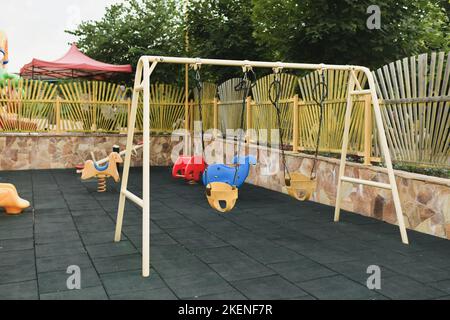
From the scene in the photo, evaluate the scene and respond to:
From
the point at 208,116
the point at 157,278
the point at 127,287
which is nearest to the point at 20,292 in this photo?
the point at 127,287

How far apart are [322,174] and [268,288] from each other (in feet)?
14.0

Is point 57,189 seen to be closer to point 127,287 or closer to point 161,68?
point 127,287

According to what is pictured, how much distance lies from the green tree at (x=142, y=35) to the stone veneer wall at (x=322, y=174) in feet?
11.1

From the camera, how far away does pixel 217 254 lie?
471 cm

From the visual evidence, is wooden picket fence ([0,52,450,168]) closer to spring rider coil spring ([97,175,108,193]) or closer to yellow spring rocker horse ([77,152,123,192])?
yellow spring rocker horse ([77,152,123,192])

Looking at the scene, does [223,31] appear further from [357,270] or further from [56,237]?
[357,270]

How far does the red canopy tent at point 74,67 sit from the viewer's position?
14.4 meters

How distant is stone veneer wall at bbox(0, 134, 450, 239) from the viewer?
18.1 ft

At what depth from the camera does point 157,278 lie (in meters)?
3.96

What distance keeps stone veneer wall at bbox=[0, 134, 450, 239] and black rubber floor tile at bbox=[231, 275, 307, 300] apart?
2.55 meters

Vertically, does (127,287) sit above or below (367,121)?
below

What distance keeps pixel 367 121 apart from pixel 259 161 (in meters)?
3.36

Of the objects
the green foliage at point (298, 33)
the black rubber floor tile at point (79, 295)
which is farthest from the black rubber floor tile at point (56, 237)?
the green foliage at point (298, 33)

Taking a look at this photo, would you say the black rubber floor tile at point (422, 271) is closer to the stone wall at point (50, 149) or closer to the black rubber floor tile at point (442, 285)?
the black rubber floor tile at point (442, 285)
